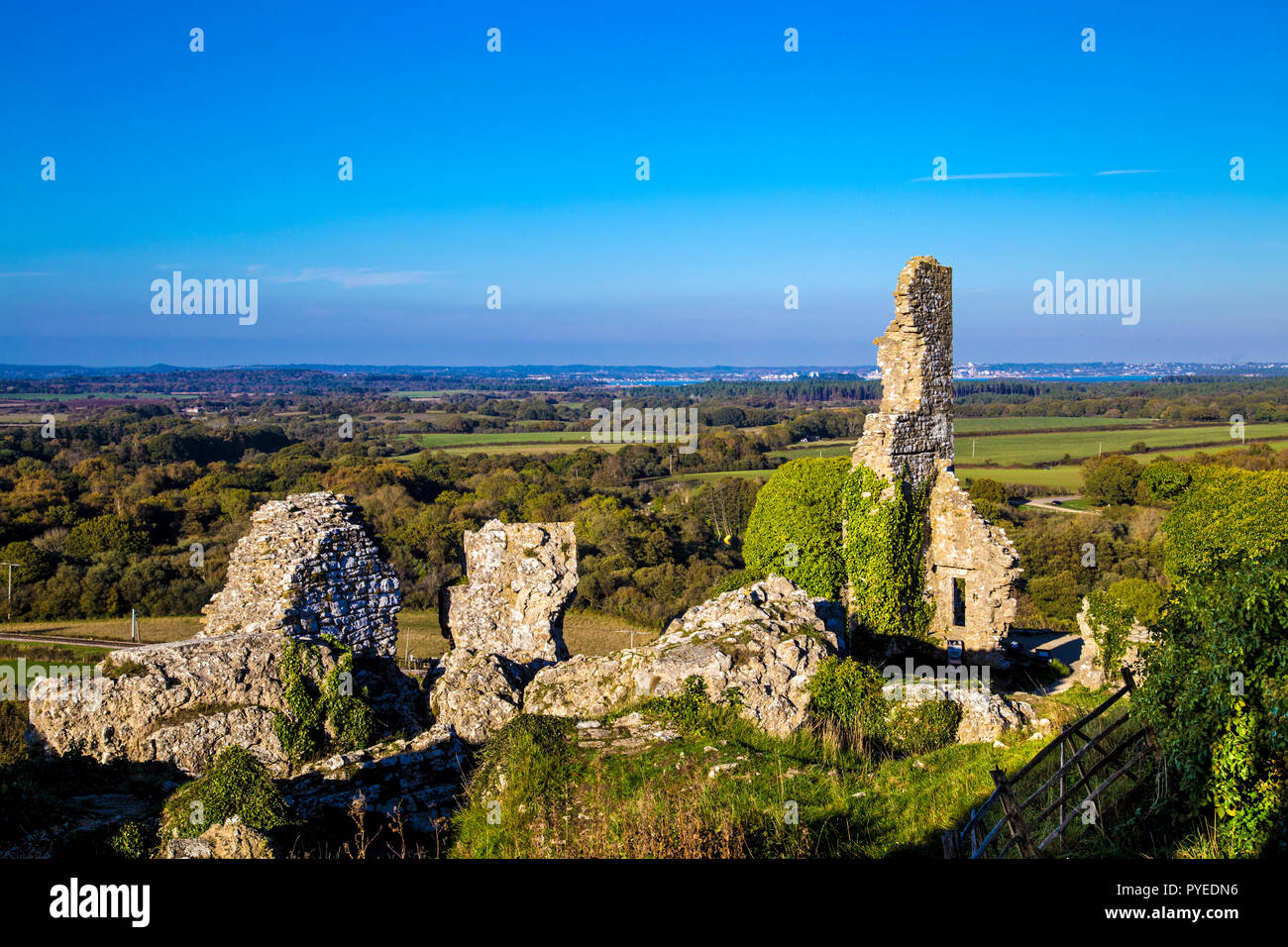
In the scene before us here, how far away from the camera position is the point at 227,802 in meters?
6.55

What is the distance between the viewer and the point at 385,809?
766 cm

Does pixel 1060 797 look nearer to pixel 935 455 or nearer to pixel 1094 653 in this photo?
pixel 1094 653

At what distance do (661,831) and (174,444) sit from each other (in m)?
70.5

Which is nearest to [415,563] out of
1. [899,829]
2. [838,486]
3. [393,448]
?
[838,486]

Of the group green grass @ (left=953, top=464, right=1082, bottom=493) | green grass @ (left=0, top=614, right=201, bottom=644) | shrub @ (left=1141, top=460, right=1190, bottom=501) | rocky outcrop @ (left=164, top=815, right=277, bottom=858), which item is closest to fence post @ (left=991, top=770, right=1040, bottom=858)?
rocky outcrop @ (left=164, top=815, right=277, bottom=858)

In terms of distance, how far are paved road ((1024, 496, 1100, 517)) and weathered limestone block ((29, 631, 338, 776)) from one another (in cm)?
4591

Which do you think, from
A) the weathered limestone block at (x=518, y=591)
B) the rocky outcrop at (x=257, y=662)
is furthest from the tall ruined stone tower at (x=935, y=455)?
the rocky outcrop at (x=257, y=662)

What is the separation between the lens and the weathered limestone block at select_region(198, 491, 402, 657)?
10625mm

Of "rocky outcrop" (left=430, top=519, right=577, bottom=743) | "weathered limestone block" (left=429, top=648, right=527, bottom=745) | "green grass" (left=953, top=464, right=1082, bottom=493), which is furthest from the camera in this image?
"green grass" (left=953, top=464, right=1082, bottom=493)

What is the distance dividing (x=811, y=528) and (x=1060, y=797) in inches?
394

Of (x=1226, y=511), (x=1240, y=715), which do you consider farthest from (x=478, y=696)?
(x=1226, y=511)

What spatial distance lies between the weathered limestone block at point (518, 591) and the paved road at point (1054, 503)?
41458 millimetres

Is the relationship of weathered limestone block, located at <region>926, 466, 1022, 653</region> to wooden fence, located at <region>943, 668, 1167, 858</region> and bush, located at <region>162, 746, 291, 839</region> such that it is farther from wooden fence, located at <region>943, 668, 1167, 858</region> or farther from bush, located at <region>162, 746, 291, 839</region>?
bush, located at <region>162, 746, 291, 839</region>

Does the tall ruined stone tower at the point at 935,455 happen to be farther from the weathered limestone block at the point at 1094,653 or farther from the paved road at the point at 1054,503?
the paved road at the point at 1054,503
